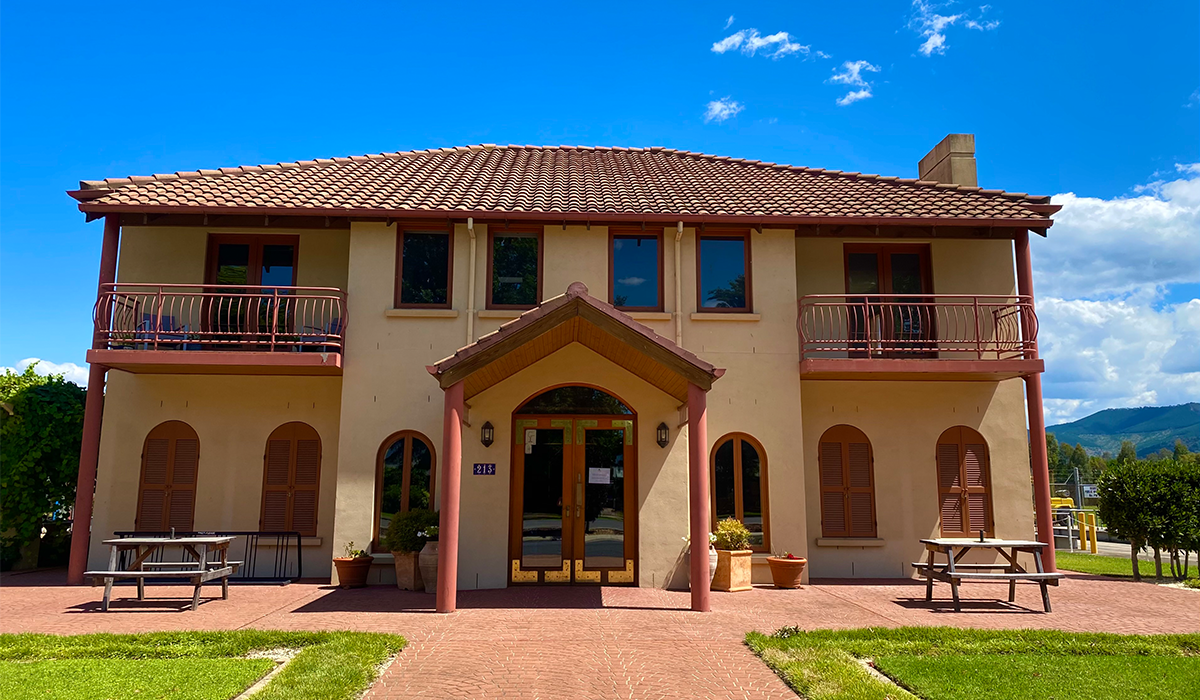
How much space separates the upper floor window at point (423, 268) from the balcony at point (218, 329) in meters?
1.08

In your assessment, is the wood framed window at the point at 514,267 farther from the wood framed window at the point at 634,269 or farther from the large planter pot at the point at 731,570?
the large planter pot at the point at 731,570

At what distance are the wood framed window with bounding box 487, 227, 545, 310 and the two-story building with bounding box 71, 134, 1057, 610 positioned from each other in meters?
0.04

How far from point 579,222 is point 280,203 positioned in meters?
4.96

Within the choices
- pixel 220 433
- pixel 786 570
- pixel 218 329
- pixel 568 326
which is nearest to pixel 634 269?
pixel 568 326

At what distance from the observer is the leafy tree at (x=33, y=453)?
42.8 ft

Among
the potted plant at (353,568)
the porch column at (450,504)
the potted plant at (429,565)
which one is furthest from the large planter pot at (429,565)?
the porch column at (450,504)

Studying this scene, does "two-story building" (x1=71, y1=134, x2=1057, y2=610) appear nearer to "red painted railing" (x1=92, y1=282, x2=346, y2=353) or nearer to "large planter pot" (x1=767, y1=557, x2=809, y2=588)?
"red painted railing" (x1=92, y1=282, x2=346, y2=353)

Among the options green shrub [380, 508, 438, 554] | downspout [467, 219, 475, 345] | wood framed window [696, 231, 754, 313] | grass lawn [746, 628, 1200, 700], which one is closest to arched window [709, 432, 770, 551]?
wood framed window [696, 231, 754, 313]

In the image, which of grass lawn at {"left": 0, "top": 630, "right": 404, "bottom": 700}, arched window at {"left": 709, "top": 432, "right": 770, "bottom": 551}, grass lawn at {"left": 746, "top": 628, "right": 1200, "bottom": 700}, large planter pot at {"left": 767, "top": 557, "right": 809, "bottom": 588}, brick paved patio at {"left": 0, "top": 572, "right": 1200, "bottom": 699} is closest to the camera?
grass lawn at {"left": 0, "top": 630, "right": 404, "bottom": 700}

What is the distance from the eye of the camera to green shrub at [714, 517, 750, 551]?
469 inches

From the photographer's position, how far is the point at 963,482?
1355 cm

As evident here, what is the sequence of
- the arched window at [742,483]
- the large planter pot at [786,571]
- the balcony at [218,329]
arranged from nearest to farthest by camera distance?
the large planter pot at [786,571] → the balcony at [218,329] → the arched window at [742,483]

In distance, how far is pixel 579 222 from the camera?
1316 centimetres

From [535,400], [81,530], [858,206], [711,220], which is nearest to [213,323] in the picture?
[81,530]
